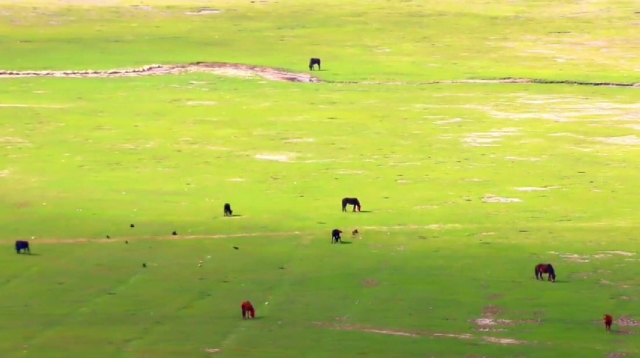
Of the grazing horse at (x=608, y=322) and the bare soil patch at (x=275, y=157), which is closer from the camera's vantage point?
the grazing horse at (x=608, y=322)

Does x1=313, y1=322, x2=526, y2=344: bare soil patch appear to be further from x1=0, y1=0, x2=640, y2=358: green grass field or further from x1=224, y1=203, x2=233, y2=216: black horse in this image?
x1=224, y1=203, x2=233, y2=216: black horse

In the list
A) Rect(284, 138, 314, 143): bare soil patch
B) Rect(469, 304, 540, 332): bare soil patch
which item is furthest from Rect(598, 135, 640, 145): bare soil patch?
Rect(469, 304, 540, 332): bare soil patch

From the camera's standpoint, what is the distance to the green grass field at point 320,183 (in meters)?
30.6

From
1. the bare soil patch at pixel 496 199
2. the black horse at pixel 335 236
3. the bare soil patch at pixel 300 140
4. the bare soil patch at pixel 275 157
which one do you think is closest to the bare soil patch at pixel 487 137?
the bare soil patch at pixel 300 140

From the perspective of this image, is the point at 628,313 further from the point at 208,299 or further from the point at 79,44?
the point at 79,44

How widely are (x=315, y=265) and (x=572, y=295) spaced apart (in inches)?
259

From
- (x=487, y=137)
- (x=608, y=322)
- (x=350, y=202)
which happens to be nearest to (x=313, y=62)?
(x=487, y=137)

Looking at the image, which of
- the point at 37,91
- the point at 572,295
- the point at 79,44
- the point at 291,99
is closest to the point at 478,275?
the point at 572,295

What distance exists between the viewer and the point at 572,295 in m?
32.5

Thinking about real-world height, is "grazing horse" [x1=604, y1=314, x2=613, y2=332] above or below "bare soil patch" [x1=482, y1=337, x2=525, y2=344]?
above

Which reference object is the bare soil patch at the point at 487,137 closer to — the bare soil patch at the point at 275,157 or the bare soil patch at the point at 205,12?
the bare soil patch at the point at 275,157

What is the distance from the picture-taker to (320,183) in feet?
152

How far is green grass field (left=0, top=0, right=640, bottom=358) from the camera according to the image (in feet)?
100

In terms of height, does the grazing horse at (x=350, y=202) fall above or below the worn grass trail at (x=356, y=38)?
below
